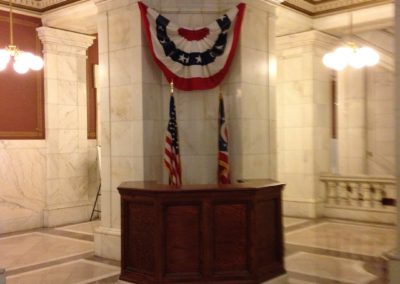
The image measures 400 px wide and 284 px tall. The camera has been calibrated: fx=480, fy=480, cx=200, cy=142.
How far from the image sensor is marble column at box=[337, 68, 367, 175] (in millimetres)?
12398

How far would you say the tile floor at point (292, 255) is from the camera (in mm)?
5863

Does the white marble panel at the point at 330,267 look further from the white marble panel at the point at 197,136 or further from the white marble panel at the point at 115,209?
the white marble panel at the point at 115,209

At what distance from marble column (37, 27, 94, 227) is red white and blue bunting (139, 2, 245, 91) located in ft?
12.5

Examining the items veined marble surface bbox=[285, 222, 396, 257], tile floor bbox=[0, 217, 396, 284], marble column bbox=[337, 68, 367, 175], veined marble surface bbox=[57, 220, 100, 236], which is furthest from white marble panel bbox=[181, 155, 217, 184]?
marble column bbox=[337, 68, 367, 175]

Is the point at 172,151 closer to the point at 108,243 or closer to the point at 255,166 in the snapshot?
the point at 255,166

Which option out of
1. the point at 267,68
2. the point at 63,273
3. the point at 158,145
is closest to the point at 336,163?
the point at 267,68

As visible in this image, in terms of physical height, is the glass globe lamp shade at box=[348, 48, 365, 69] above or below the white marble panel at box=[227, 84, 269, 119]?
above

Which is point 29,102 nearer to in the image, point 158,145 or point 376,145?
point 158,145

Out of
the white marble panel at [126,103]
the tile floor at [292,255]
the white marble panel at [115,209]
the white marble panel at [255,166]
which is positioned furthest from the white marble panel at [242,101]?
the tile floor at [292,255]

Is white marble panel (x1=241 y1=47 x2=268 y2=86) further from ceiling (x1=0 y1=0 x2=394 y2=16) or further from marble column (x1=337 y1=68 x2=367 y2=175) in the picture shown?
marble column (x1=337 y1=68 x2=367 y2=175)

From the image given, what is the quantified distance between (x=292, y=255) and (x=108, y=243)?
2.62 meters

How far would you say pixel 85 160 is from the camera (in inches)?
402

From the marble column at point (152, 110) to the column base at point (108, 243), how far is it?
0.5 inches

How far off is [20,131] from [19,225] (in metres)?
1.78
